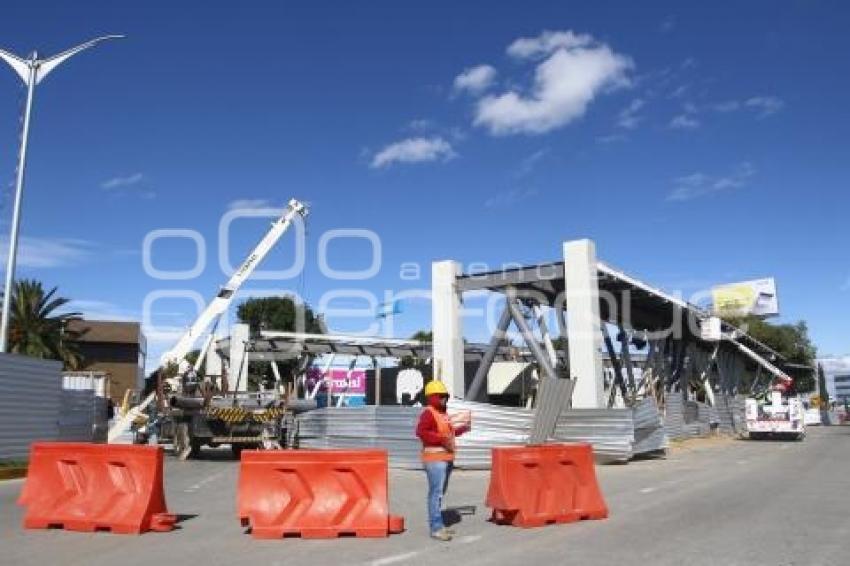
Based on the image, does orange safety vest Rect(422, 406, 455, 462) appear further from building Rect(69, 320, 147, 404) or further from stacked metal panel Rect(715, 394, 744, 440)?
building Rect(69, 320, 147, 404)

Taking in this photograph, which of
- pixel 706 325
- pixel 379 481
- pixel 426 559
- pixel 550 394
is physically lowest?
pixel 426 559

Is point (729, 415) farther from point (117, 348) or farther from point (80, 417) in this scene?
point (117, 348)

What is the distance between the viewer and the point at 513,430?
19812 mm

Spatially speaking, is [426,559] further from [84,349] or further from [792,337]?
[792,337]

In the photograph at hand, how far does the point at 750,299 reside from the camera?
8269 cm

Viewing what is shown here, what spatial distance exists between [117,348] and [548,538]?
72.1 metres

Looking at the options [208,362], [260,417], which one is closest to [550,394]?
[260,417]

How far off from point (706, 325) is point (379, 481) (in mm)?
31601

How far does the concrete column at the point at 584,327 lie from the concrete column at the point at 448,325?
476cm

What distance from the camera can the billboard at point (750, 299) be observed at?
268 feet

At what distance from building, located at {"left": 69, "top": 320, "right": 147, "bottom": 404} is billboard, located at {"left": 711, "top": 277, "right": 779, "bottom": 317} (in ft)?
189

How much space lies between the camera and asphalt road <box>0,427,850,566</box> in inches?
296

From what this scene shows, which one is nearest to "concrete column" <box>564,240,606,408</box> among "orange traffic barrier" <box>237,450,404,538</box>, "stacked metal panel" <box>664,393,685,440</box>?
"stacked metal panel" <box>664,393,685,440</box>

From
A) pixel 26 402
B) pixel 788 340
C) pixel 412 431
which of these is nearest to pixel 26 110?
pixel 26 402
